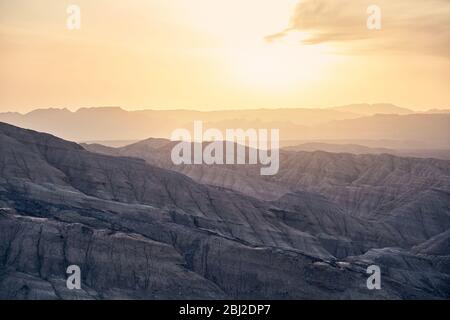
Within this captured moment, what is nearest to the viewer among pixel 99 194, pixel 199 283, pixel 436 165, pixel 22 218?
pixel 199 283

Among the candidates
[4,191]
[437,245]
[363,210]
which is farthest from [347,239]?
[4,191]

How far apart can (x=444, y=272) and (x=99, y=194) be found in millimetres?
48745

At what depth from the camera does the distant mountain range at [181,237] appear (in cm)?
8981

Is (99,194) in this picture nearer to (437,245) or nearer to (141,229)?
(141,229)

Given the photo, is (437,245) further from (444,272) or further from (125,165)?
(125,165)

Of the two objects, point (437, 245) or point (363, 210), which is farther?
point (363, 210)

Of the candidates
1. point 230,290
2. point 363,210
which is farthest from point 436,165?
point 230,290

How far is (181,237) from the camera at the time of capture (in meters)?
103

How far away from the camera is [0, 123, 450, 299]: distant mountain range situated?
89.8 m

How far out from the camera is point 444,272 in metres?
113

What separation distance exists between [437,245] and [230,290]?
4605 centimetres

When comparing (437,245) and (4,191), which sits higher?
(4,191)

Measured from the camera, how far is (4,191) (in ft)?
352
